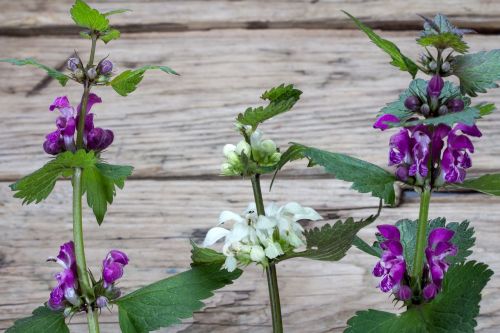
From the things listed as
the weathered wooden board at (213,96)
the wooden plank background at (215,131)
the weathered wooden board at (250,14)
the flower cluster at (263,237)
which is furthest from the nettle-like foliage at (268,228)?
the weathered wooden board at (250,14)

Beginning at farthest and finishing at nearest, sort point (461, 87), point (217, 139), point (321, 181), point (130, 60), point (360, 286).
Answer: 1. point (130, 60)
2. point (217, 139)
3. point (321, 181)
4. point (360, 286)
5. point (461, 87)

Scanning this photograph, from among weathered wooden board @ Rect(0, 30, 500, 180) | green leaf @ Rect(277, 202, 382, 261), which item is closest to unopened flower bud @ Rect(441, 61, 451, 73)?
green leaf @ Rect(277, 202, 382, 261)

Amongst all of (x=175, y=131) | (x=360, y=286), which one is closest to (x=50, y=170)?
(x=360, y=286)

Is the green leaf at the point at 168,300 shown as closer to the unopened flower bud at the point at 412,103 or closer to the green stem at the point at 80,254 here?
the green stem at the point at 80,254

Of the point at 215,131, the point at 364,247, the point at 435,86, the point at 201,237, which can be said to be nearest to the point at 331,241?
the point at 364,247

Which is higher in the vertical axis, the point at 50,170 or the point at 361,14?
the point at 361,14

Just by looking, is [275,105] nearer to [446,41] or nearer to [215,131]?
[446,41]

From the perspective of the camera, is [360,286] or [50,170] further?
[360,286]

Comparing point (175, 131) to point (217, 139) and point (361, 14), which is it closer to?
point (217, 139)
